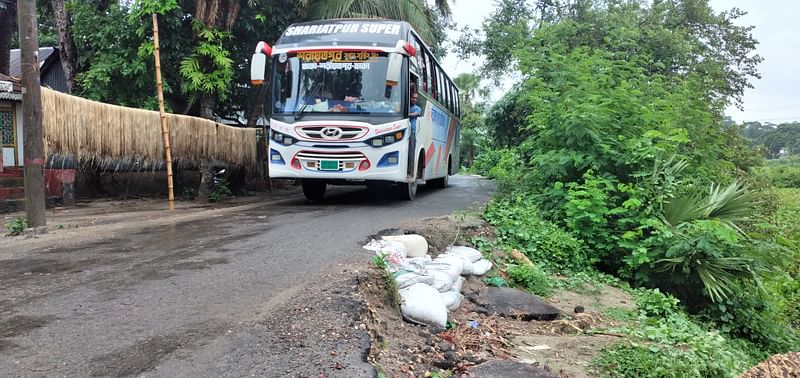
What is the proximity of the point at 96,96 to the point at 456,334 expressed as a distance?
10.8 m

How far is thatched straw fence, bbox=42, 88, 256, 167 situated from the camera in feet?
29.9

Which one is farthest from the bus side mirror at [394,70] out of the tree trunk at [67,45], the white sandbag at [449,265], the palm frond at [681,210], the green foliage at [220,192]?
the tree trunk at [67,45]

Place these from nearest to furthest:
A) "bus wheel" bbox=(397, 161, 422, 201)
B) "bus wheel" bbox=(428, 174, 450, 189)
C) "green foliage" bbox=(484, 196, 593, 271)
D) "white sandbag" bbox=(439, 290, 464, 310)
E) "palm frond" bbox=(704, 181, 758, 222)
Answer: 1. "white sandbag" bbox=(439, 290, 464, 310)
2. "green foliage" bbox=(484, 196, 593, 271)
3. "palm frond" bbox=(704, 181, 758, 222)
4. "bus wheel" bbox=(397, 161, 422, 201)
5. "bus wheel" bbox=(428, 174, 450, 189)

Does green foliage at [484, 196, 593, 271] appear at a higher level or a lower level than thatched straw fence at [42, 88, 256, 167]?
lower

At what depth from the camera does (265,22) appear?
13312 millimetres

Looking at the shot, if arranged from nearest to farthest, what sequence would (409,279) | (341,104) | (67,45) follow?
(409,279) < (341,104) < (67,45)

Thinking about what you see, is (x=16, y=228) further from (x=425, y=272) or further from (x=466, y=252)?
(x=466, y=252)

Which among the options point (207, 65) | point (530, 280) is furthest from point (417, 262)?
point (207, 65)

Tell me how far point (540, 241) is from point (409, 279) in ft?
10.4

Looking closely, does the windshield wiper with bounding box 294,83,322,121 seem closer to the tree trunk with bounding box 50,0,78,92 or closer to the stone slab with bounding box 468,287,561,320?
the stone slab with bounding box 468,287,561,320

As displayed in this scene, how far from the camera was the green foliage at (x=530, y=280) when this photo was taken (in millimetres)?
6199

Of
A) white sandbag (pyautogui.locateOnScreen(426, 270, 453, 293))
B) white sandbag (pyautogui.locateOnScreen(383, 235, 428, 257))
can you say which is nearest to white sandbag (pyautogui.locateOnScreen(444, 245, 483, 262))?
white sandbag (pyautogui.locateOnScreen(383, 235, 428, 257))

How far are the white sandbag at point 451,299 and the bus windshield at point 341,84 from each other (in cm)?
471

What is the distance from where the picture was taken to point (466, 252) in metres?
6.32
